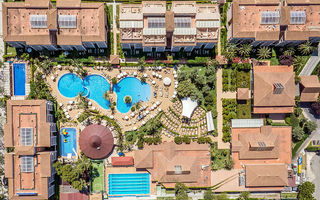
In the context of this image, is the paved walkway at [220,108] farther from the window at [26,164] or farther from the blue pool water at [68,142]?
the window at [26,164]

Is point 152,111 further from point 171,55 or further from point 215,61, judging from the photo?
point 215,61

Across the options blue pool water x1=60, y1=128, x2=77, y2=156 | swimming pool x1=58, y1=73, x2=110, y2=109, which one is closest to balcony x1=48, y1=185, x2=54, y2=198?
blue pool water x1=60, y1=128, x2=77, y2=156

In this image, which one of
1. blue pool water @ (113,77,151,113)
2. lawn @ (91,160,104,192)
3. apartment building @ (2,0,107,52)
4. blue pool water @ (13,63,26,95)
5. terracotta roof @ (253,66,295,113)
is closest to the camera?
apartment building @ (2,0,107,52)

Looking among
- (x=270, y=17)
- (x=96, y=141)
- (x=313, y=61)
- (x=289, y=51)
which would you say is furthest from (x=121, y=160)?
(x=313, y=61)

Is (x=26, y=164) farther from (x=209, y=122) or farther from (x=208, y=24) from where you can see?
(x=208, y=24)

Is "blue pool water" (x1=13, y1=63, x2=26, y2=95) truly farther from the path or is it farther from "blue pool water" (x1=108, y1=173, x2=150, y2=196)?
the path

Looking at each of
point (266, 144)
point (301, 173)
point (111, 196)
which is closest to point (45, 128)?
point (111, 196)
